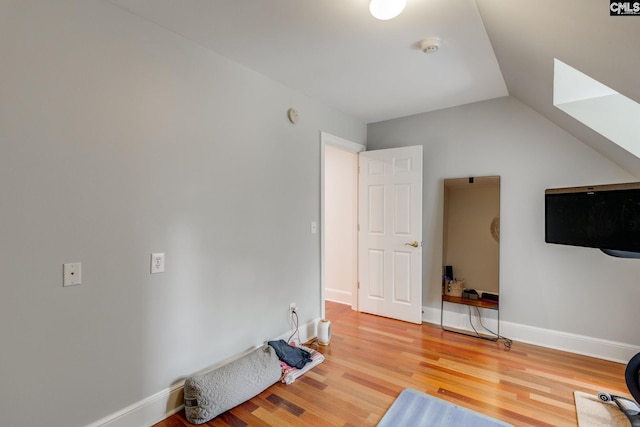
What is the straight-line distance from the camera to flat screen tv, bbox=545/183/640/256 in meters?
2.00

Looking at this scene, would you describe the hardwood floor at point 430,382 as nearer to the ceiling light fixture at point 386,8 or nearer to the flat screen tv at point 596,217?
the flat screen tv at point 596,217

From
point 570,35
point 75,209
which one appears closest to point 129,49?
point 75,209

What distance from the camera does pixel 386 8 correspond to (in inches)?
64.6

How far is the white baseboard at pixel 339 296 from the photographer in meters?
4.34

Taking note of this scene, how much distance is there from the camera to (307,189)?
309 centimetres

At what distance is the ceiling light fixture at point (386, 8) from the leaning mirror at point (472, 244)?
216 centimetres

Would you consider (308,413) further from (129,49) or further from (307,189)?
(129,49)

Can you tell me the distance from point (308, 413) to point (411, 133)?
123 inches

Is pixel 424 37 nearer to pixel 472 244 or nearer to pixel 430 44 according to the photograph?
pixel 430 44

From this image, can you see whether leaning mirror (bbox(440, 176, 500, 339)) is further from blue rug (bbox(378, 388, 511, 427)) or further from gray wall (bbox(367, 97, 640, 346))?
blue rug (bbox(378, 388, 511, 427))

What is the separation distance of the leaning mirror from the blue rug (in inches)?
53.9
